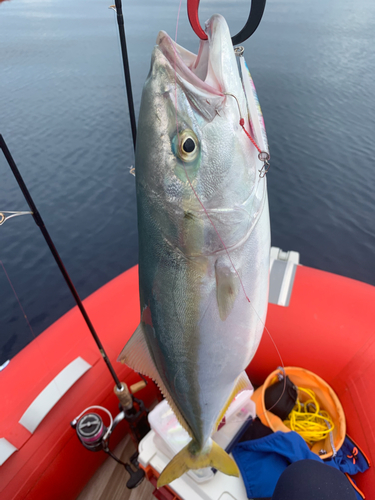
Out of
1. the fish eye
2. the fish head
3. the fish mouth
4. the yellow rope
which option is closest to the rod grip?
the yellow rope

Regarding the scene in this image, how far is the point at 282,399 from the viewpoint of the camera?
2.71m

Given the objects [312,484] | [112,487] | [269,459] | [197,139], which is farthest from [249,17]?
[112,487]

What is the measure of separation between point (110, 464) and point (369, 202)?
293 inches

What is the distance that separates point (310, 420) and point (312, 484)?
4.03ft

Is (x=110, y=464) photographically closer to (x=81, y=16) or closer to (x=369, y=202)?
(x=369, y=202)

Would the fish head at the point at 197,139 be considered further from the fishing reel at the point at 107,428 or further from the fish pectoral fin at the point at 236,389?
the fishing reel at the point at 107,428

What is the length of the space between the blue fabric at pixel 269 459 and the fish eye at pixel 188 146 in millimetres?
2121

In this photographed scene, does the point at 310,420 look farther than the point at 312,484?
Yes

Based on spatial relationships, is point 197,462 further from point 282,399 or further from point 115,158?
point 115,158

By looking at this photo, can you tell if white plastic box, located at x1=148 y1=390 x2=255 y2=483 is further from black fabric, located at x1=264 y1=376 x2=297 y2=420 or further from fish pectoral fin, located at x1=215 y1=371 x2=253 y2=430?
fish pectoral fin, located at x1=215 y1=371 x2=253 y2=430

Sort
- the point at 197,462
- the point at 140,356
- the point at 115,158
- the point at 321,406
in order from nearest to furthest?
the point at 140,356, the point at 197,462, the point at 321,406, the point at 115,158

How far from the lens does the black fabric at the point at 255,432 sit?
238cm

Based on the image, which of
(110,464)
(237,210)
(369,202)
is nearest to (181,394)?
(237,210)

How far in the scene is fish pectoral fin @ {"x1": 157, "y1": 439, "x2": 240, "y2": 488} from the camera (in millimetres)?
1577
